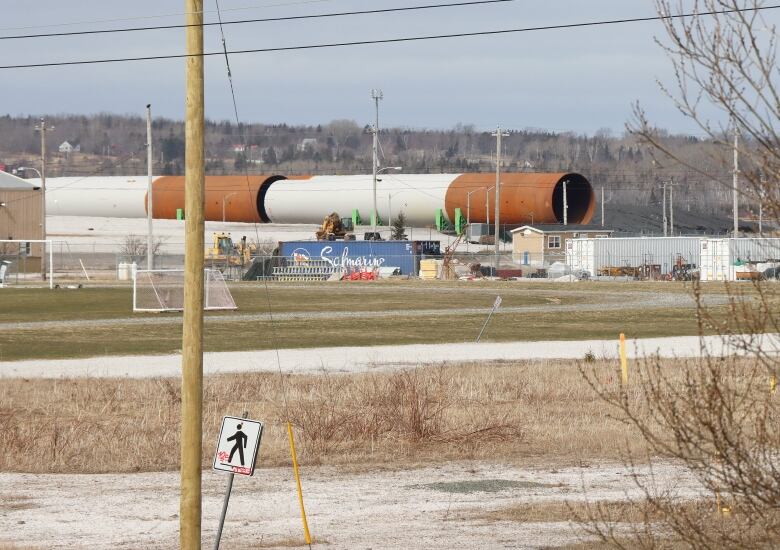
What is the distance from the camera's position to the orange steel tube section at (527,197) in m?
114

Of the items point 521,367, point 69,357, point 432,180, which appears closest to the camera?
point 521,367

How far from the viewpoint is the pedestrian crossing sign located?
12.3 m

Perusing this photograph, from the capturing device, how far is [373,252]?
91750 mm

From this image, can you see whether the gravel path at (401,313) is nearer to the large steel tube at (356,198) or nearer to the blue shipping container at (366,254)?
the blue shipping container at (366,254)

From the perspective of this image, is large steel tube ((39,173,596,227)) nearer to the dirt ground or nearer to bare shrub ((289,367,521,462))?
bare shrub ((289,367,521,462))

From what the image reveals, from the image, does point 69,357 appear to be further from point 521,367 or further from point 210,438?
point 210,438

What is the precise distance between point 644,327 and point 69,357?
791 inches

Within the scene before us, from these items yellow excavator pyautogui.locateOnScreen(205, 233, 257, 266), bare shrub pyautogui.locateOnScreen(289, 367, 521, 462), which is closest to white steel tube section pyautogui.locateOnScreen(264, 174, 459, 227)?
yellow excavator pyautogui.locateOnScreen(205, 233, 257, 266)

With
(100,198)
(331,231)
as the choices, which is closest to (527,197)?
(331,231)

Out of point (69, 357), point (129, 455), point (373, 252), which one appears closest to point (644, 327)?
point (69, 357)

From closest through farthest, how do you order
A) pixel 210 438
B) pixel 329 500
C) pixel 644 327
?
pixel 329 500
pixel 210 438
pixel 644 327

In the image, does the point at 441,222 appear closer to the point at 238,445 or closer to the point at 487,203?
the point at 487,203

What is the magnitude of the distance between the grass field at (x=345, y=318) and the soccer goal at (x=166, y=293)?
0.85 meters

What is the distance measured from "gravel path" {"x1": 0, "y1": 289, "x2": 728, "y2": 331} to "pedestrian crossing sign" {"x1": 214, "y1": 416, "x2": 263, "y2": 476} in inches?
1368
